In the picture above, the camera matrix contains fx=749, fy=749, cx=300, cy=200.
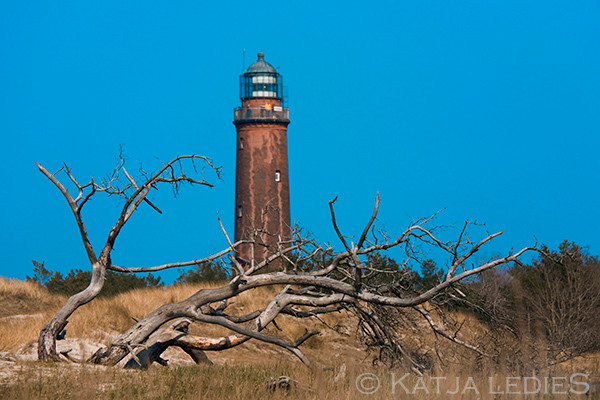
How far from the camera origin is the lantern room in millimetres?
43312

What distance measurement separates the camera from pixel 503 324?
12289 millimetres

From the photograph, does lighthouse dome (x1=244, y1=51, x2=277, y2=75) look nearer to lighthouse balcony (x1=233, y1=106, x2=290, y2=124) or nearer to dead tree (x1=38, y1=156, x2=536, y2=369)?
lighthouse balcony (x1=233, y1=106, x2=290, y2=124)

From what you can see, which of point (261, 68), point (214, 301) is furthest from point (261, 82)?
point (214, 301)

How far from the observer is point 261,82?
43.9 meters

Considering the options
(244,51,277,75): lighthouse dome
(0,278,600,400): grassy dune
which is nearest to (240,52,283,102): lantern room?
(244,51,277,75): lighthouse dome

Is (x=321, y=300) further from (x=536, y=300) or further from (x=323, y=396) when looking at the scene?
(x=536, y=300)

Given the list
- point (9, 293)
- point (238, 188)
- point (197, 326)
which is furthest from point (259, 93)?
point (197, 326)

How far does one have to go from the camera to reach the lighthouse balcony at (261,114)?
4234 cm

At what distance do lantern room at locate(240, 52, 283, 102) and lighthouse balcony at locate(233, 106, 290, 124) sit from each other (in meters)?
0.80

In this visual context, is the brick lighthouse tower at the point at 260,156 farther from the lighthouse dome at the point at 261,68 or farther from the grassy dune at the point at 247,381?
the grassy dune at the point at 247,381

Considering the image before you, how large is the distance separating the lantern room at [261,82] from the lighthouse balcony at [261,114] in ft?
2.62

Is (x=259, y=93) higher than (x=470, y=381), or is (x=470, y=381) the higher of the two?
(x=259, y=93)

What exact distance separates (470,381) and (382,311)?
11.9 feet

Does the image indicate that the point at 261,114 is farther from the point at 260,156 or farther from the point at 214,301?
the point at 214,301
